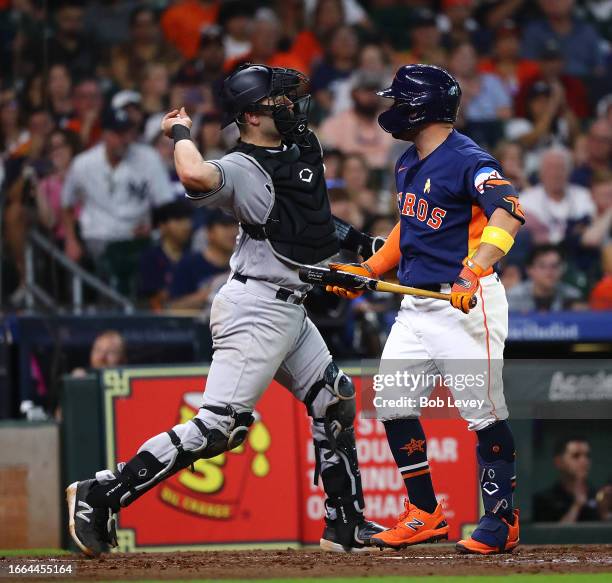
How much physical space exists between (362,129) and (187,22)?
1.97 metres

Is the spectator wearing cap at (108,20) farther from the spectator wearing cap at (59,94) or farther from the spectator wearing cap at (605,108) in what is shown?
the spectator wearing cap at (605,108)

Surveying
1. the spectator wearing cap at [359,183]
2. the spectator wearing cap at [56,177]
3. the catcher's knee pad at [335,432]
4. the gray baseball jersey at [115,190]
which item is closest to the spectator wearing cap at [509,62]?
the spectator wearing cap at [359,183]

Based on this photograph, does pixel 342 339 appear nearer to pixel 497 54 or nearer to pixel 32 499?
pixel 32 499

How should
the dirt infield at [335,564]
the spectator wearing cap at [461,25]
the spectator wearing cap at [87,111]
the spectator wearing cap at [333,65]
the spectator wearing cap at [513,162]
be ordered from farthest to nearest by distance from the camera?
1. the spectator wearing cap at [461,25]
2. the spectator wearing cap at [333,65]
3. the spectator wearing cap at [513,162]
4. the spectator wearing cap at [87,111]
5. the dirt infield at [335,564]

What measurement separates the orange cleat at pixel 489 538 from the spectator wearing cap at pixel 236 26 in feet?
23.5

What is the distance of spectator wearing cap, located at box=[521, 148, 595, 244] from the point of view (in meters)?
10.6

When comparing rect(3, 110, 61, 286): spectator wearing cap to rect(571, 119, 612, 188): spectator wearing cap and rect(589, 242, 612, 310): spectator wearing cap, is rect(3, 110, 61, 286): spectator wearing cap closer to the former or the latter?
rect(589, 242, 612, 310): spectator wearing cap

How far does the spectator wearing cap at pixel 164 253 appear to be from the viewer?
9945 mm

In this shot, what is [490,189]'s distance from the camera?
5.06 m

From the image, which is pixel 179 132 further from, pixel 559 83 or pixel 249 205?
pixel 559 83

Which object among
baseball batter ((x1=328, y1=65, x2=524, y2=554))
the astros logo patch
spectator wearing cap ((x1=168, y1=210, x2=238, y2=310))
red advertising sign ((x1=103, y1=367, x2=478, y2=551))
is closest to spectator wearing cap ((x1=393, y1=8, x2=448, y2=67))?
spectator wearing cap ((x1=168, y1=210, x2=238, y2=310))

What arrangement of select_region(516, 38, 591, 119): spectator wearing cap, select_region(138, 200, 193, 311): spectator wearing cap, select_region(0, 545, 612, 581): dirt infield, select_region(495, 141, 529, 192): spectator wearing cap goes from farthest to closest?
select_region(516, 38, 591, 119): spectator wearing cap < select_region(495, 141, 529, 192): spectator wearing cap < select_region(138, 200, 193, 311): spectator wearing cap < select_region(0, 545, 612, 581): dirt infield

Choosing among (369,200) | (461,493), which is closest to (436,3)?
(369,200)

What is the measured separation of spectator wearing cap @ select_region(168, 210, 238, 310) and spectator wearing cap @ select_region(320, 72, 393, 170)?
1.66 metres
